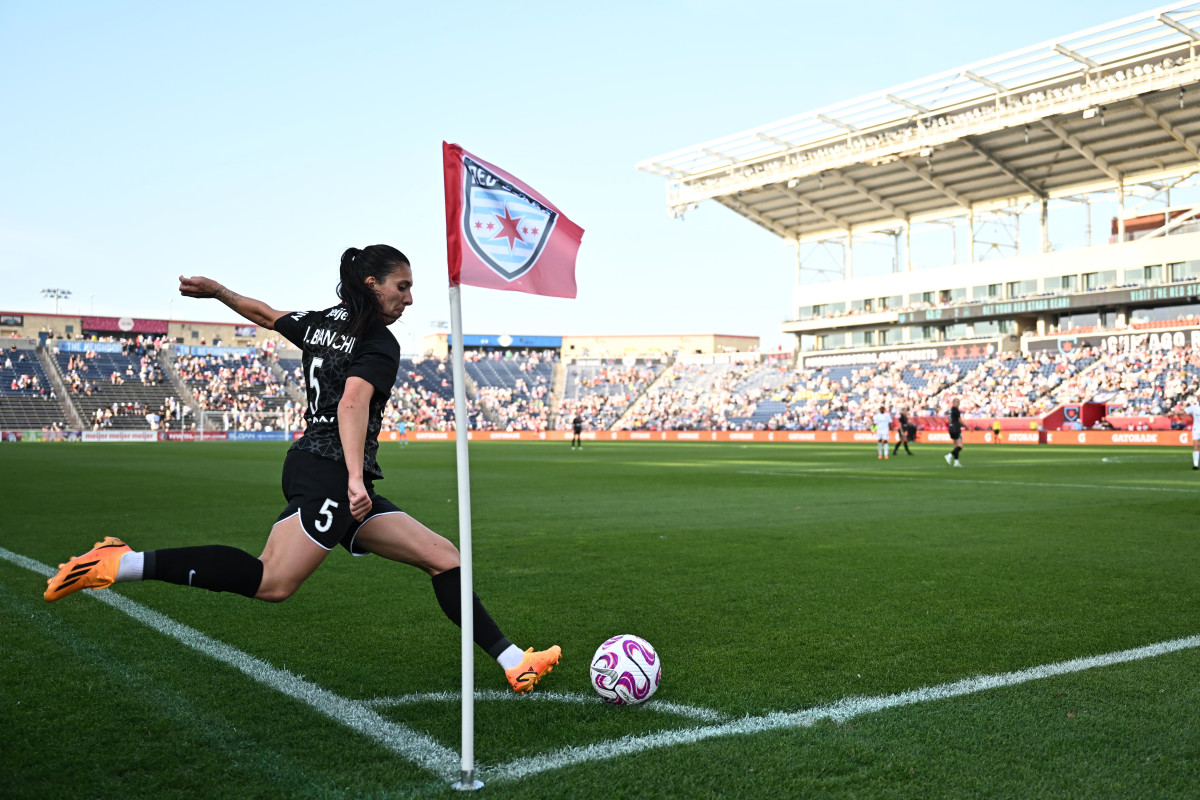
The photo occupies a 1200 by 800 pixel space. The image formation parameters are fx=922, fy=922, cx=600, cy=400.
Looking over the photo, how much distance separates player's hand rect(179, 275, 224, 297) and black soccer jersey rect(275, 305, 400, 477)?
781 millimetres

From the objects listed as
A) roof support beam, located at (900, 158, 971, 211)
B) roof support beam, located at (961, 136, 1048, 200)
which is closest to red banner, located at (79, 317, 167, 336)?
roof support beam, located at (900, 158, 971, 211)

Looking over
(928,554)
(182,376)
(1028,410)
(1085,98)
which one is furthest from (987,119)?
(182,376)

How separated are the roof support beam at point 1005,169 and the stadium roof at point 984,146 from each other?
0.24ft

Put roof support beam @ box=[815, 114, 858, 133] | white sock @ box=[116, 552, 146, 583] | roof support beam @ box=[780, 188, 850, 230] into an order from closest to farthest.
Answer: white sock @ box=[116, 552, 146, 583] < roof support beam @ box=[815, 114, 858, 133] < roof support beam @ box=[780, 188, 850, 230]

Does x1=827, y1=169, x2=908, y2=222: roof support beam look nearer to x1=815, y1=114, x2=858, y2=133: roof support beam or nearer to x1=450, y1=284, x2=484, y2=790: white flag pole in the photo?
x1=815, y1=114, x2=858, y2=133: roof support beam

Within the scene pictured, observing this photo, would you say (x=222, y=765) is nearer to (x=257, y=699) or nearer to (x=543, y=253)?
(x=257, y=699)

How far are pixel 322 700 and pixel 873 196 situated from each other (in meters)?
58.3

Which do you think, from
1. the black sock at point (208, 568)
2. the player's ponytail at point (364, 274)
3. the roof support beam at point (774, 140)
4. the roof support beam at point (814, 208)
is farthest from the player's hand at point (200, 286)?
the roof support beam at point (814, 208)

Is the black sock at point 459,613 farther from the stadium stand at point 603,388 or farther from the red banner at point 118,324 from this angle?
the red banner at point 118,324

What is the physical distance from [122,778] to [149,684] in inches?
48.6

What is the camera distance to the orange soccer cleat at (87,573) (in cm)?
362

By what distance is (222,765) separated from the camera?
341 cm

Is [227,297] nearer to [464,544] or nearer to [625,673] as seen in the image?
[464,544]

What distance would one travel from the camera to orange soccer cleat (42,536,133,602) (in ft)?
11.9
